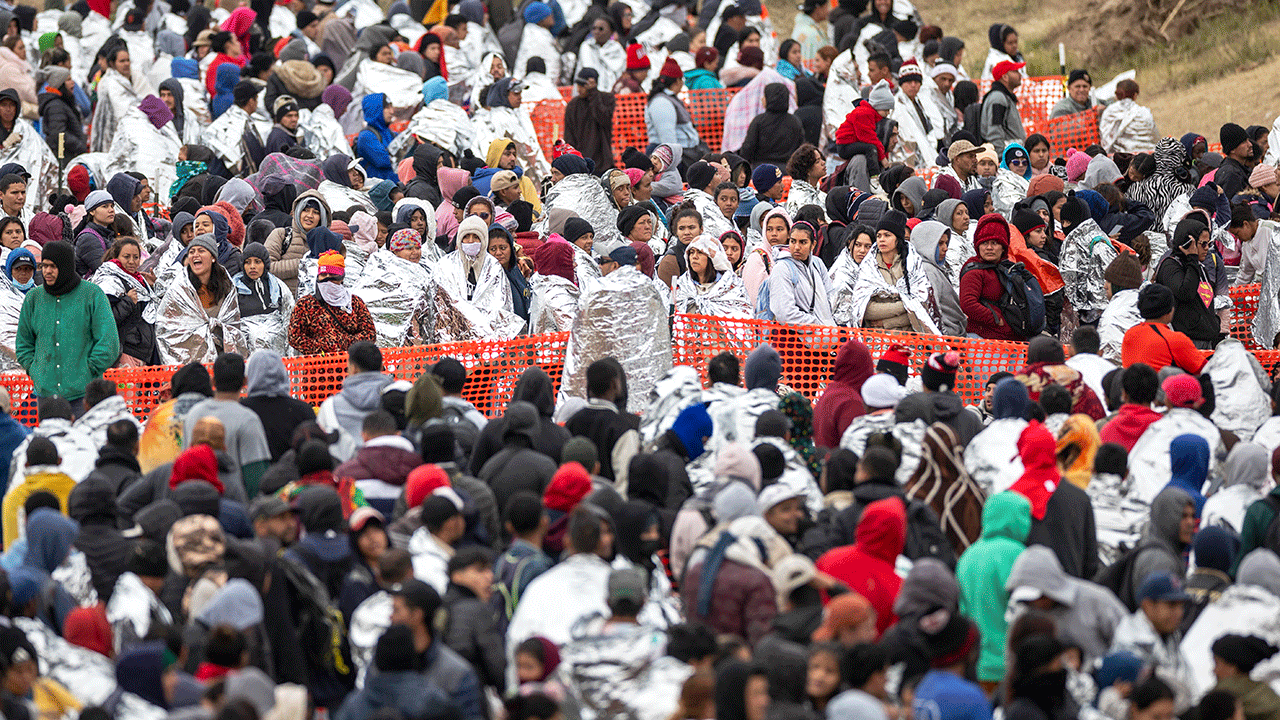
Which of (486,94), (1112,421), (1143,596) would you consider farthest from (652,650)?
(486,94)

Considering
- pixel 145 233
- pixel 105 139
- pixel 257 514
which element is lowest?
pixel 257 514

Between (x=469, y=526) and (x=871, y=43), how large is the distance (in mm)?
13047

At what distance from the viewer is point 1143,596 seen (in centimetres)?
652

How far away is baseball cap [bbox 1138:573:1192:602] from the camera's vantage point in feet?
21.1

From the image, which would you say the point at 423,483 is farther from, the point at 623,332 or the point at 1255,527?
the point at 1255,527

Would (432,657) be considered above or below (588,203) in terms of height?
below

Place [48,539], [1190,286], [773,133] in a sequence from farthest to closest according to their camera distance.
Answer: [773,133] < [1190,286] < [48,539]

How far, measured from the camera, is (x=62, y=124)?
17250 millimetres

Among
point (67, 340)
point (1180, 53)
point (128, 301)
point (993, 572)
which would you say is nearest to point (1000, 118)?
point (1180, 53)

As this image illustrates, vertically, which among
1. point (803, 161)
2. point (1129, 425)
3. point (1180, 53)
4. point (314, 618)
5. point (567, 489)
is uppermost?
point (1180, 53)

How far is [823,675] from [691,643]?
0.48m

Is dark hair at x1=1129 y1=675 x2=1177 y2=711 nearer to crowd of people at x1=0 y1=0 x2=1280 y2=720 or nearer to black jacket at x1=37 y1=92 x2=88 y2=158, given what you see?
crowd of people at x1=0 y1=0 x2=1280 y2=720

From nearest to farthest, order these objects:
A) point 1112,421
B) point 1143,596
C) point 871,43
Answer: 1. point 1143,596
2. point 1112,421
3. point 871,43

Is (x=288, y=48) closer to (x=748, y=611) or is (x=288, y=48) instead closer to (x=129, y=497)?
(x=129, y=497)
